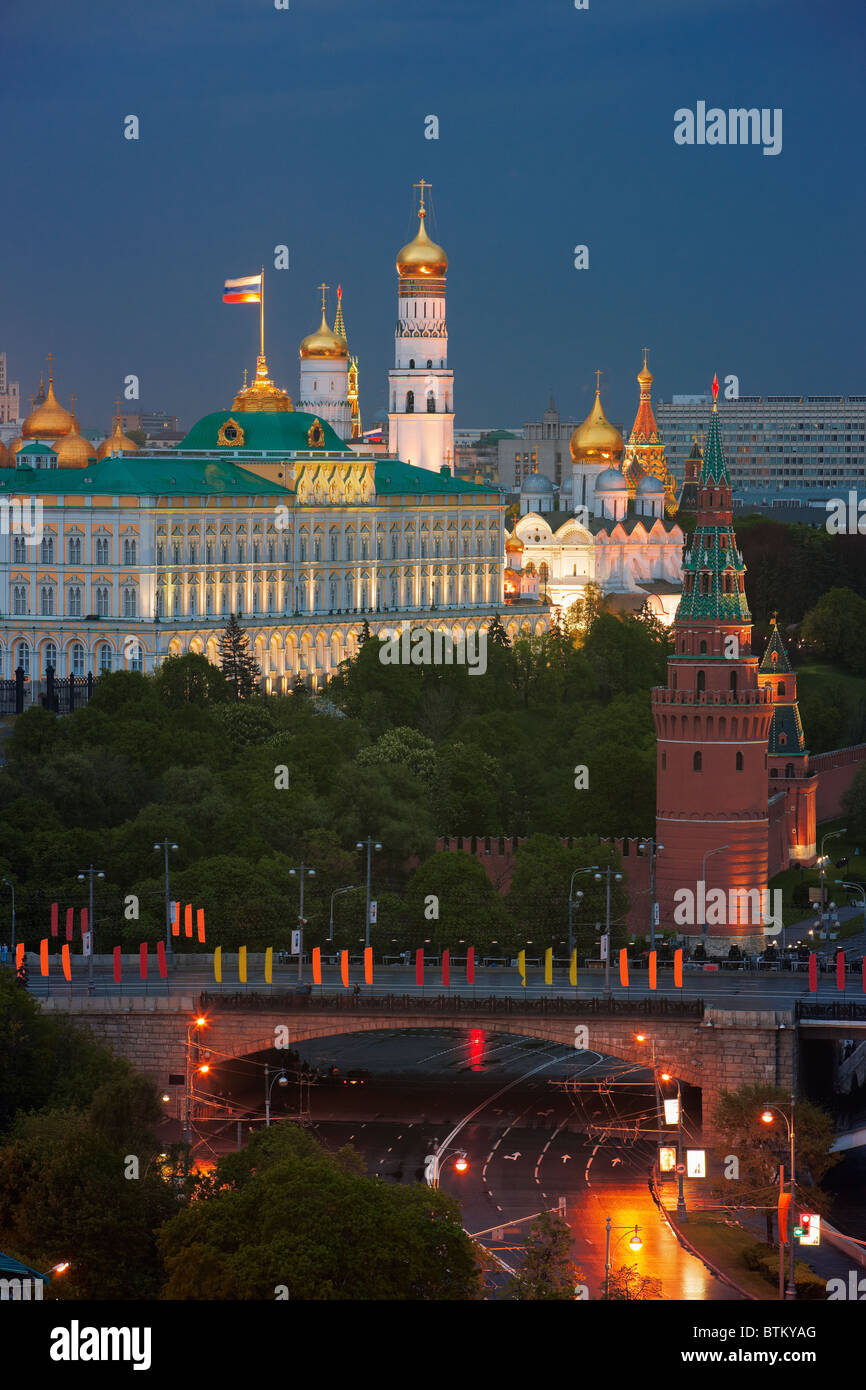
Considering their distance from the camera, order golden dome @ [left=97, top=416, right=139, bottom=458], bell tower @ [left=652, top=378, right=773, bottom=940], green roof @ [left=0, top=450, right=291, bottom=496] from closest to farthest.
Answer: bell tower @ [left=652, top=378, right=773, bottom=940] → green roof @ [left=0, top=450, right=291, bottom=496] → golden dome @ [left=97, top=416, right=139, bottom=458]

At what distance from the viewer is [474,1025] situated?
8288cm

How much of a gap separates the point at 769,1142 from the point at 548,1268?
53.9 ft

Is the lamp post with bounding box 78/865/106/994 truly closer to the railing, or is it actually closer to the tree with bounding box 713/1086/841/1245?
the railing

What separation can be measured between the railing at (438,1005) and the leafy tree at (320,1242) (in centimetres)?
2136

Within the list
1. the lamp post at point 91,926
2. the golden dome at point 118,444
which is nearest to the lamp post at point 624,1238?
the lamp post at point 91,926

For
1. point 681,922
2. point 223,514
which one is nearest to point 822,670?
point 223,514

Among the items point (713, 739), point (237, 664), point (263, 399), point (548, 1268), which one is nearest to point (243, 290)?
point (263, 399)

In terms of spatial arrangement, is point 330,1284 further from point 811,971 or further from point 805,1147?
point 811,971

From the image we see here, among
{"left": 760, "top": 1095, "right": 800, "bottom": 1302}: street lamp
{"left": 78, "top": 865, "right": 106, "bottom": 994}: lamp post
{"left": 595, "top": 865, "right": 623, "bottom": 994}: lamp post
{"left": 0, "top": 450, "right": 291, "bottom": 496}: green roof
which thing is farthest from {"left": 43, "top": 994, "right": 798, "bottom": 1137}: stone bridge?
{"left": 0, "top": 450, "right": 291, "bottom": 496}: green roof

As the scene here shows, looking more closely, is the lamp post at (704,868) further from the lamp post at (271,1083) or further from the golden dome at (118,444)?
the golden dome at (118,444)

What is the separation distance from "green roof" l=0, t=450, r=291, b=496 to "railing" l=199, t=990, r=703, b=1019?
90.8 metres

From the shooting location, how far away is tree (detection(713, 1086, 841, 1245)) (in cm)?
7412

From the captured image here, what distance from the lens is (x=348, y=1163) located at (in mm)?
66938
